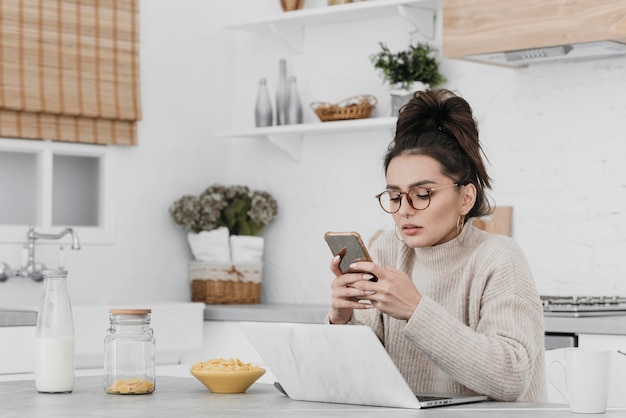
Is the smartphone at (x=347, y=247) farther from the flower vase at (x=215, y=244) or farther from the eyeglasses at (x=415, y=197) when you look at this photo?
the flower vase at (x=215, y=244)

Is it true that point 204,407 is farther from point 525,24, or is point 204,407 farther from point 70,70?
point 70,70

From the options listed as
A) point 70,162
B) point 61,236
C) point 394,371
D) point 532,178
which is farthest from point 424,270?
point 70,162

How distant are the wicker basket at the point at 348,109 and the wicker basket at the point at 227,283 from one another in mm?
738

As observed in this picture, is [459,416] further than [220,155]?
No

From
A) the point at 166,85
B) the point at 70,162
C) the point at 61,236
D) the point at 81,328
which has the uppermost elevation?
the point at 166,85

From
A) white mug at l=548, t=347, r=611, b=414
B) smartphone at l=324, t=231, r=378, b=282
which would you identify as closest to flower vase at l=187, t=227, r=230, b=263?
smartphone at l=324, t=231, r=378, b=282

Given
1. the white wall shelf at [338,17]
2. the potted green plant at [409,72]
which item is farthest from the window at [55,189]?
the potted green plant at [409,72]

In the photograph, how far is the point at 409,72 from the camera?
13.8ft

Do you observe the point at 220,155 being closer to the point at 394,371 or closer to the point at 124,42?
the point at 124,42

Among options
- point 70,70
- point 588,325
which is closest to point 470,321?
point 588,325

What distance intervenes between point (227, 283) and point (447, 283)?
260 cm

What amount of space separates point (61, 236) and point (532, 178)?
1.82m

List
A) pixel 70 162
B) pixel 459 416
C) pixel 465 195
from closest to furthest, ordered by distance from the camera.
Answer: pixel 459 416, pixel 465 195, pixel 70 162

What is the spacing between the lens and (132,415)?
5.56 feet
